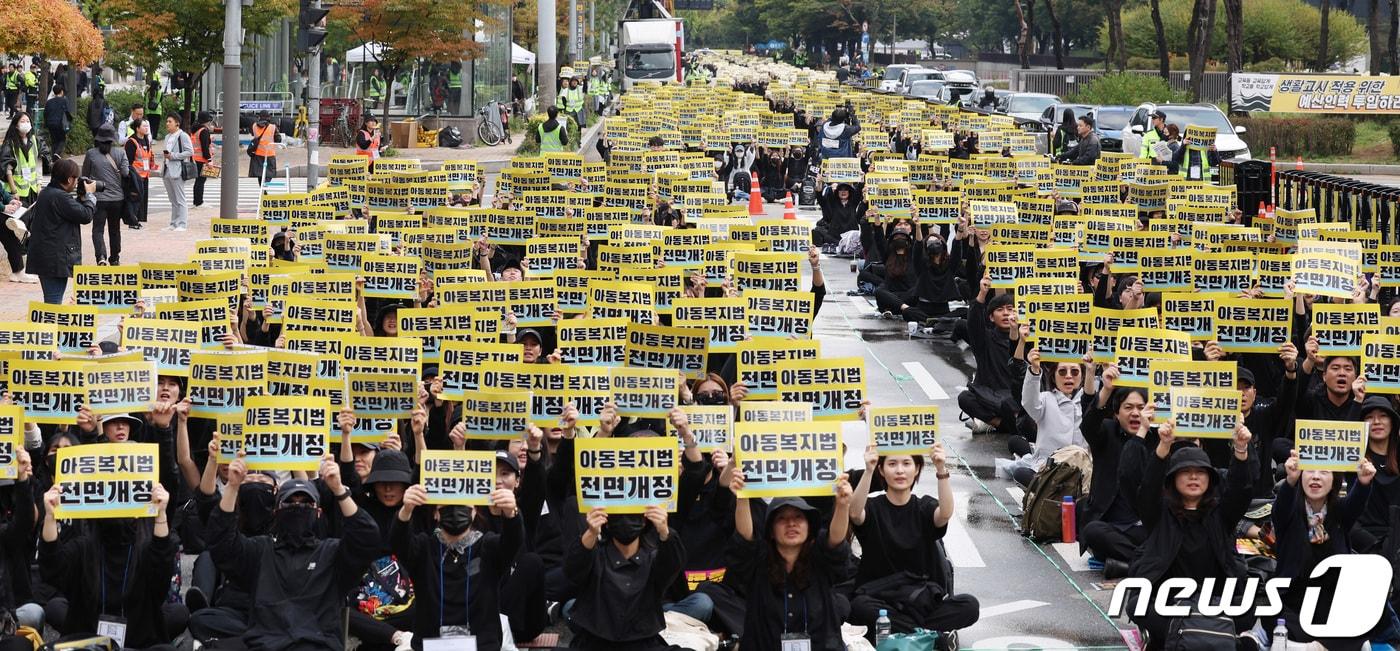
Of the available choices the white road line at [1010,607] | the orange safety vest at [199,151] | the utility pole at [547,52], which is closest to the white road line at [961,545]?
the white road line at [1010,607]

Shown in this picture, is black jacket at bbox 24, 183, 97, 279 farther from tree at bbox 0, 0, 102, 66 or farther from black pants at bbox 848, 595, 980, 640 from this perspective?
black pants at bbox 848, 595, 980, 640

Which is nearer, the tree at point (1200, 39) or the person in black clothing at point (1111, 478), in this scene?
the person in black clothing at point (1111, 478)

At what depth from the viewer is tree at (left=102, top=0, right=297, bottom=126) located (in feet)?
129

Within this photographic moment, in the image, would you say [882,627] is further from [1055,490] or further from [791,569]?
[1055,490]

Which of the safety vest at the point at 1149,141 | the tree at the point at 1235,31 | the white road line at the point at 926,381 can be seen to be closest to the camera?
the white road line at the point at 926,381

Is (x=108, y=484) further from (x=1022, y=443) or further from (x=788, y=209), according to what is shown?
(x=788, y=209)

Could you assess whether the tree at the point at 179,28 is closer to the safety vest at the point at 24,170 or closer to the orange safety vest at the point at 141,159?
the orange safety vest at the point at 141,159

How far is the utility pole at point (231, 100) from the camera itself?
2309 cm

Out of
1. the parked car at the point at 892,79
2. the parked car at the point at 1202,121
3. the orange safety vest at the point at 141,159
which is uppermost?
the parked car at the point at 892,79

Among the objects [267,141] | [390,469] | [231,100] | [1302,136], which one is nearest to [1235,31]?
[1302,136]

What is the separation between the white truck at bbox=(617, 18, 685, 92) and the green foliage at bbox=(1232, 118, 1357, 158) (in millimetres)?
26672

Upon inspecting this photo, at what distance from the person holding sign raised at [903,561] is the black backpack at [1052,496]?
2494 mm

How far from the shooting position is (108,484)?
A: 9031 millimetres

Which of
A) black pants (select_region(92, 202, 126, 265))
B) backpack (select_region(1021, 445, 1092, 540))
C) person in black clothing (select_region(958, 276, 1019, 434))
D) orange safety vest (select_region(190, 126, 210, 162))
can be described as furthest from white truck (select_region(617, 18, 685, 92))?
backpack (select_region(1021, 445, 1092, 540))
